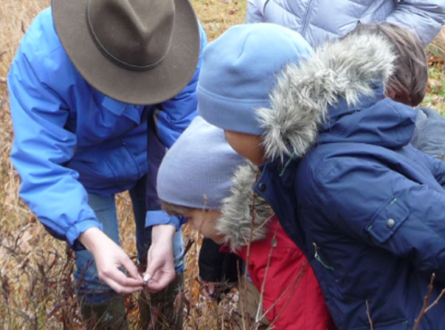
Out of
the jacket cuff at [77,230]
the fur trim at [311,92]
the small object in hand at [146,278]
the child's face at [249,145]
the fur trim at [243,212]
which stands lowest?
the small object in hand at [146,278]

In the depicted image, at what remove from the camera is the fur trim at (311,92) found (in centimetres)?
173

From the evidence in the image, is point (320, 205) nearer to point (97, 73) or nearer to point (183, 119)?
point (97, 73)

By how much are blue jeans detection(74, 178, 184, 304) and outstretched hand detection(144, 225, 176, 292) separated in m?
0.24

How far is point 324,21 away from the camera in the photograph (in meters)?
3.48

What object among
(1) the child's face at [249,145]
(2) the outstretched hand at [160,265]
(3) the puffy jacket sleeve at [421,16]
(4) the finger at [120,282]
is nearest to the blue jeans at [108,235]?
(2) the outstretched hand at [160,265]

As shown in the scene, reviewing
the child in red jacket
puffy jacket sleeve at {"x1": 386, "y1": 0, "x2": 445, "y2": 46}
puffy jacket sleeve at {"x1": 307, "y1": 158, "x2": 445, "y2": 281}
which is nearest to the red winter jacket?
the child in red jacket

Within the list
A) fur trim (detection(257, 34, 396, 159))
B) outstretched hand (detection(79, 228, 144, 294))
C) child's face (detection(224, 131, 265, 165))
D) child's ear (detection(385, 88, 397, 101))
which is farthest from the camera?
child's ear (detection(385, 88, 397, 101))

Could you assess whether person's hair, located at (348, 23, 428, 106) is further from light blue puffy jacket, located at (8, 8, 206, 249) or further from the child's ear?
light blue puffy jacket, located at (8, 8, 206, 249)

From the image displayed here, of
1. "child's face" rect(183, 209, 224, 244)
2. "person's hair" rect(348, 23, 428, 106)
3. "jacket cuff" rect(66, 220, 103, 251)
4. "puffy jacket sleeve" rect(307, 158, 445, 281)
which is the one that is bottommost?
"jacket cuff" rect(66, 220, 103, 251)

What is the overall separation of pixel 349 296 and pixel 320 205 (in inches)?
12.2

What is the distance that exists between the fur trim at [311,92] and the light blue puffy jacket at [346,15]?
164 centimetres

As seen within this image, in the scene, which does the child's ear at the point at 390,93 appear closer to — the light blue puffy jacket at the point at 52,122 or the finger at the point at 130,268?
the light blue puffy jacket at the point at 52,122

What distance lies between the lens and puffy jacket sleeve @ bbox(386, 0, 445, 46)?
3.46 metres

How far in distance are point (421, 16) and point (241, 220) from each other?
80.3 inches
